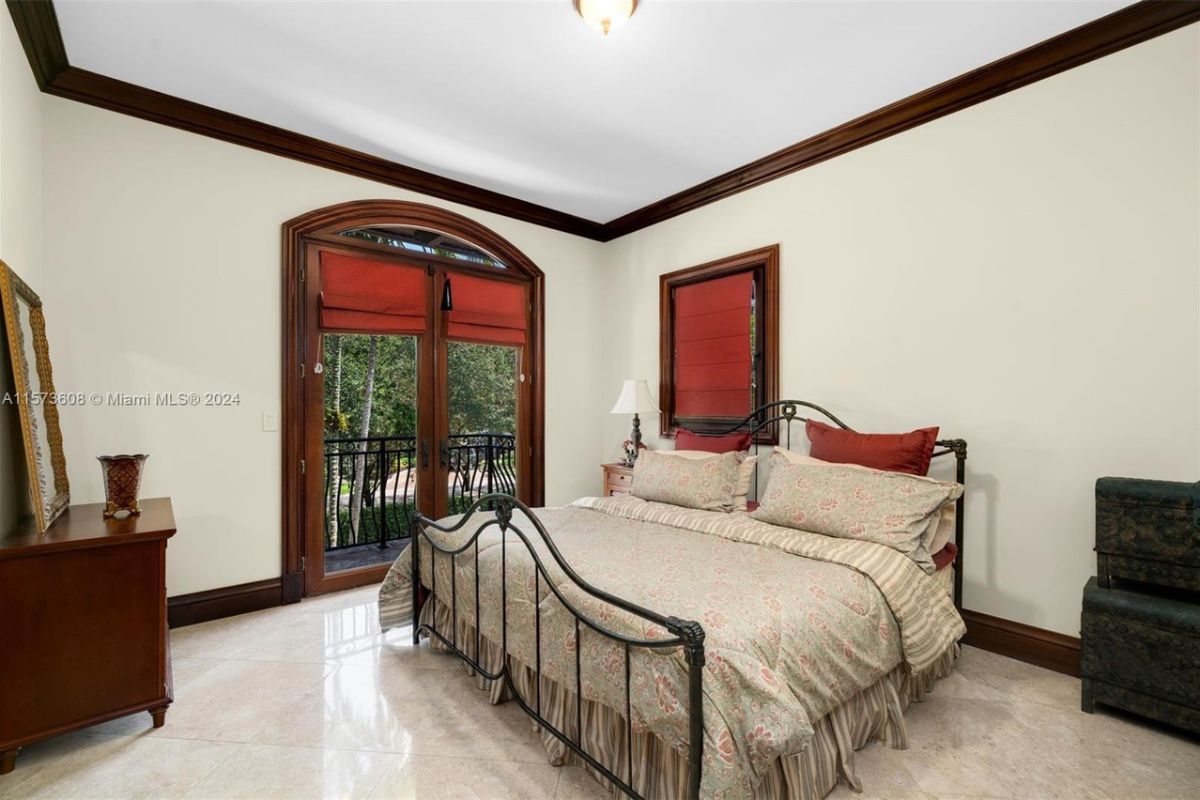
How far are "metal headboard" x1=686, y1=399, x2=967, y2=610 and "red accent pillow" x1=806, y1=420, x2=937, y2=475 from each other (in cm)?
11

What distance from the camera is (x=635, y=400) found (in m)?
4.09

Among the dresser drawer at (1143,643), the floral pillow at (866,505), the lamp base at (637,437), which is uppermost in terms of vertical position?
the lamp base at (637,437)

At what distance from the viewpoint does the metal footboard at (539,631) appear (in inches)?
51.3

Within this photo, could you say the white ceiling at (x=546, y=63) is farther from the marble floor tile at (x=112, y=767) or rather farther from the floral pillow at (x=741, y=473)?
the marble floor tile at (x=112, y=767)

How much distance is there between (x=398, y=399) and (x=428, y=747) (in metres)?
2.41

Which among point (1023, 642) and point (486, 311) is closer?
point (1023, 642)

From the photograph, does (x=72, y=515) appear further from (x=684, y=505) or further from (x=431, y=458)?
(x=684, y=505)

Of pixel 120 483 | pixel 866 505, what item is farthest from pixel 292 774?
pixel 866 505

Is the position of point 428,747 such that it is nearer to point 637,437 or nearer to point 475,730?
point 475,730

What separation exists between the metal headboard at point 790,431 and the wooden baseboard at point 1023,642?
Answer: 12 centimetres

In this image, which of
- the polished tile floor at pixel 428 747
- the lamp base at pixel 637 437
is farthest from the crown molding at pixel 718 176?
the polished tile floor at pixel 428 747

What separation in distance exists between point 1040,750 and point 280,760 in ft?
8.66

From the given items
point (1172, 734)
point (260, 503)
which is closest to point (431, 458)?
point (260, 503)

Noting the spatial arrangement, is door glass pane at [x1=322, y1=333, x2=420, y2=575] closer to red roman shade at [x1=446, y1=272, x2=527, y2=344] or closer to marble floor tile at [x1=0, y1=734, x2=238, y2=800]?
red roman shade at [x1=446, y1=272, x2=527, y2=344]
